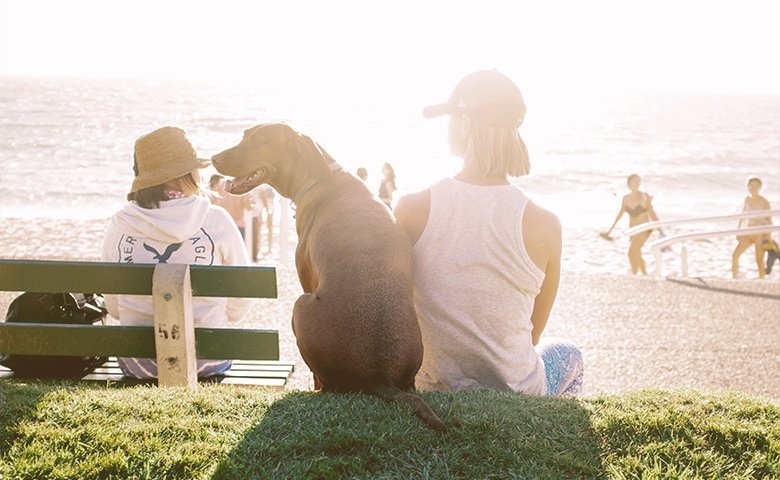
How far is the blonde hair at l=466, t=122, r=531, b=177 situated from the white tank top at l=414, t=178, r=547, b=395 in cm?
12

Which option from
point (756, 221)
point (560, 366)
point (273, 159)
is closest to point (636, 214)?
point (756, 221)

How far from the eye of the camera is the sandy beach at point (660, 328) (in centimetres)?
672

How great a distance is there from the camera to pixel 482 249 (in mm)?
3406

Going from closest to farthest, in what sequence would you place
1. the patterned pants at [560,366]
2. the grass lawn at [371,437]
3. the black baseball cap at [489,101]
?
the grass lawn at [371,437] → the black baseball cap at [489,101] → the patterned pants at [560,366]

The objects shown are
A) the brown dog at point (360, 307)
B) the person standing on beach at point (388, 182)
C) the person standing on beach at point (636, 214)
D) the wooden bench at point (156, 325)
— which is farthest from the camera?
the person standing on beach at point (388, 182)

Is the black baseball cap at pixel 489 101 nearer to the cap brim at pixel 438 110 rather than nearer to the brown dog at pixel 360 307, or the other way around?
the cap brim at pixel 438 110

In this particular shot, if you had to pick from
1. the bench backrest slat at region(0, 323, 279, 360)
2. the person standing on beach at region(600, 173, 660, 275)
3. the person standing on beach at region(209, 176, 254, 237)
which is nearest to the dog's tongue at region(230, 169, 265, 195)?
the bench backrest slat at region(0, 323, 279, 360)

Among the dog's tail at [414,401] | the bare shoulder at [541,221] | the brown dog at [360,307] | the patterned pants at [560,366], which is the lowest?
the patterned pants at [560,366]

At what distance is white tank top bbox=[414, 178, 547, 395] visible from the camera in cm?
340

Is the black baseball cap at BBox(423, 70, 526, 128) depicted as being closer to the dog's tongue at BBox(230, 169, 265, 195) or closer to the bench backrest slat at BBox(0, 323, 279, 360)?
the dog's tongue at BBox(230, 169, 265, 195)

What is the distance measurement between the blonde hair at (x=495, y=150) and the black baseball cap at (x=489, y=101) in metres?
0.04

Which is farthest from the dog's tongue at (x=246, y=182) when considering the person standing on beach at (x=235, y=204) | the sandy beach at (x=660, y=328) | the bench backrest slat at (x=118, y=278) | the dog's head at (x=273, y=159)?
the person standing on beach at (x=235, y=204)

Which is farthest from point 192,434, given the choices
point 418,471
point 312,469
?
point 418,471

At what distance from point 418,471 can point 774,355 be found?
Result: 577 centimetres
